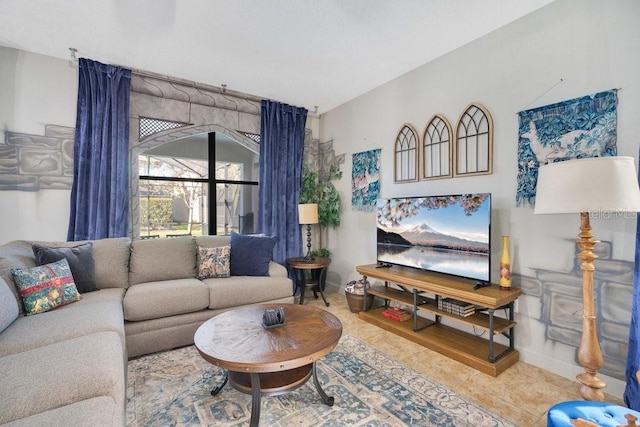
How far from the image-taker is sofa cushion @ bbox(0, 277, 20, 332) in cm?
168

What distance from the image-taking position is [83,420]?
992 mm

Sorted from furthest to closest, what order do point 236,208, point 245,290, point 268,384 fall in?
point 236,208, point 245,290, point 268,384

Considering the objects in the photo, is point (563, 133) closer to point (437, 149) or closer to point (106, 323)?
point (437, 149)

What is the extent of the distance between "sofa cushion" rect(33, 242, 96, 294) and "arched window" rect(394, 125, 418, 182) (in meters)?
3.11

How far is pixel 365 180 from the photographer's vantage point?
3.84 metres

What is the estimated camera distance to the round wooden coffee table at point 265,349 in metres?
1.48

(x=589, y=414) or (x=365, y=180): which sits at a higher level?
(x=365, y=180)

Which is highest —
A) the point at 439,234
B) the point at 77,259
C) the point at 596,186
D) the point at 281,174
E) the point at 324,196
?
the point at 281,174

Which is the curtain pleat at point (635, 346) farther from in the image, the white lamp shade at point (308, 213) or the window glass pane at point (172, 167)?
the window glass pane at point (172, 167)

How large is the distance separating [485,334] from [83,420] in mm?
2784

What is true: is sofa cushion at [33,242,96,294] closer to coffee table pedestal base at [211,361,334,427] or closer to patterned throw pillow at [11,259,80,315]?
patterned throw pillow at [11,259,80,315]

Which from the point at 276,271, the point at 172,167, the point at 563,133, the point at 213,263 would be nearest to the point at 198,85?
the point at 172,167

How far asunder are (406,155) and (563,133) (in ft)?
Result: 4.69

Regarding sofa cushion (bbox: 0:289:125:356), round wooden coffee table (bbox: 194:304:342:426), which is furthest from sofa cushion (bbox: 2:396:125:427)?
sofa cushion (bbox: 0:289:125:356)
